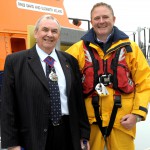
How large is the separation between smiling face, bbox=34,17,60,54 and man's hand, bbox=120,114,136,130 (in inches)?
36.3

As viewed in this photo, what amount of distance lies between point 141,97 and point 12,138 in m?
1.20

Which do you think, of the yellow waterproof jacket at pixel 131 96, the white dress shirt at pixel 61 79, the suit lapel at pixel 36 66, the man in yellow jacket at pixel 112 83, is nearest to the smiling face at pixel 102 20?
the man in yellow jacket at pixel 112 83

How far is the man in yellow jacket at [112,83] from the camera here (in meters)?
2.82

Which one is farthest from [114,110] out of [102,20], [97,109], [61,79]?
[102,20]

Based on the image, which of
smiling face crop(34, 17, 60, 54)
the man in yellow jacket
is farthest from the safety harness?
smiling face crop(34, 17, 60, 54)

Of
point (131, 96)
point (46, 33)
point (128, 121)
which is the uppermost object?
point (46, 33)

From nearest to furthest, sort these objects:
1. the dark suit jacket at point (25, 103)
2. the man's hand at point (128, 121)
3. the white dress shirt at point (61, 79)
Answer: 1. the dark suit jacket at point (25, 103)
2. the white dress shirt at point (61, 79)
3. the man's hand at point (128, 121)

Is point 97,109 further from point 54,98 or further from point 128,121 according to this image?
point 54,98

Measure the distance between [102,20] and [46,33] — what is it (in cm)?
57

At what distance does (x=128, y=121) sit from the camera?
2787 millimetres

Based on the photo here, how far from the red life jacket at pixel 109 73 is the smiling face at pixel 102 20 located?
0.68ft

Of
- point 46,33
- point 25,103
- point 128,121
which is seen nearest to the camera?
point 25,103

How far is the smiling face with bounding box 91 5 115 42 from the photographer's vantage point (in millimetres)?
2842

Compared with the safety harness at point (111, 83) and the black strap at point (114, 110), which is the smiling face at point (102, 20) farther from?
the black strap at point (114, 110)
